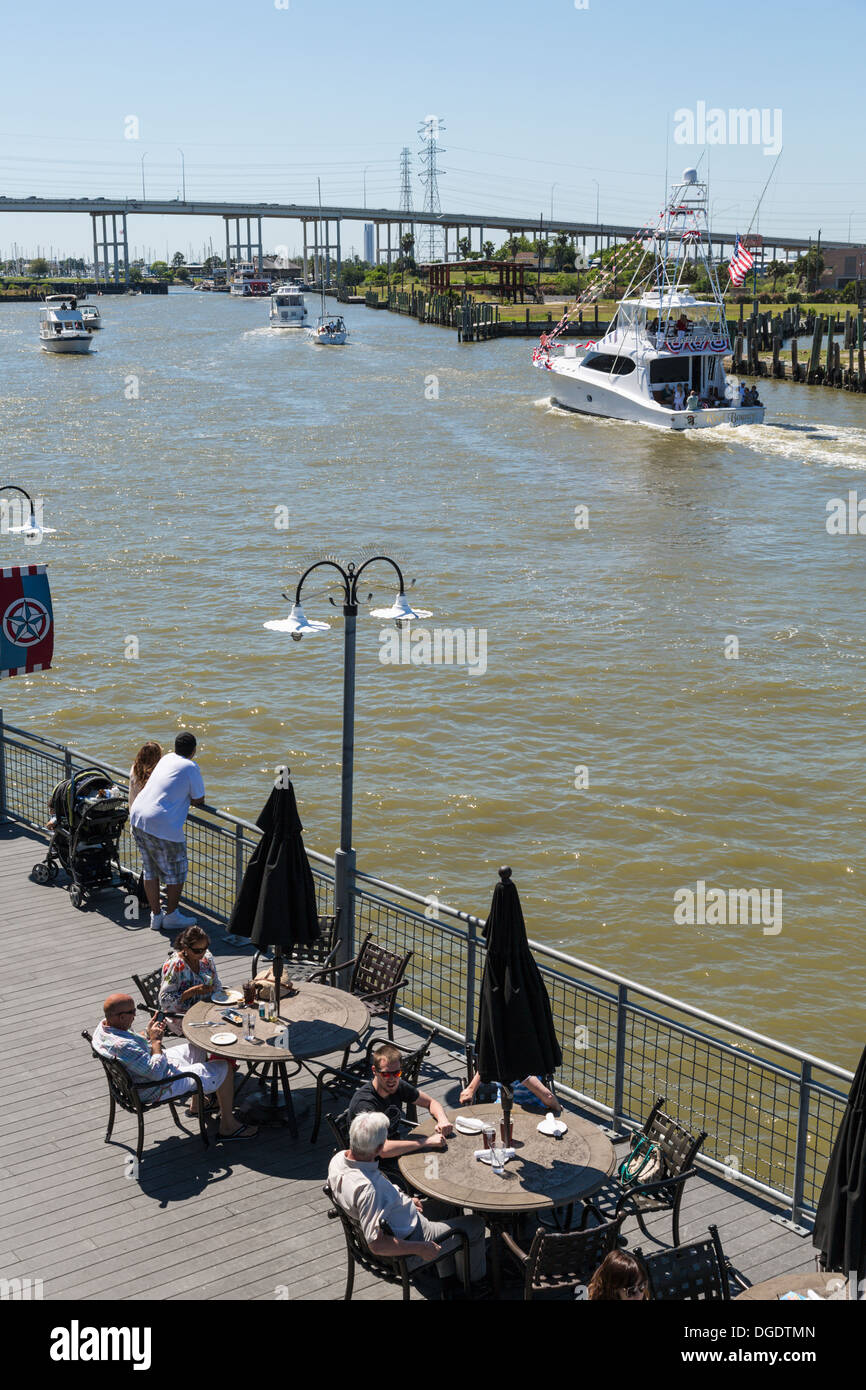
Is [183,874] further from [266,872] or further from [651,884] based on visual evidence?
[651,884]

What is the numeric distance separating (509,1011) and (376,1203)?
1.29 meters

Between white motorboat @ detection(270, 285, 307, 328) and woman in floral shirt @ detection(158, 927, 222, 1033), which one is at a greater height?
white motorboat @ detection(270, 285, 307, 328)

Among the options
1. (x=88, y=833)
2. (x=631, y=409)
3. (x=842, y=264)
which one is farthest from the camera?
(x=842, y=264)

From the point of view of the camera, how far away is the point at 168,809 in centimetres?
1183

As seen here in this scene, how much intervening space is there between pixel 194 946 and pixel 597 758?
12.9 m

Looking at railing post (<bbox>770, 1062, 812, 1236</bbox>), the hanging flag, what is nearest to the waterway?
the hanging flag

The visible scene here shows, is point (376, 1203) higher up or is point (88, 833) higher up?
point (88, 833)

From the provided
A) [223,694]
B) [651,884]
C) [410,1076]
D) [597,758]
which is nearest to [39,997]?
[410,1076]

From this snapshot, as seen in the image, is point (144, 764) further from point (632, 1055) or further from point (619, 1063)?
point (632, 1055)

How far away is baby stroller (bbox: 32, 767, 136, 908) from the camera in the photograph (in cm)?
1267

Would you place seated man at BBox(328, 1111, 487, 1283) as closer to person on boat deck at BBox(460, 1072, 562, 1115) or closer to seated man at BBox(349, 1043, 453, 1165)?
seated man at BBox(349, 1043, 453, 1165)

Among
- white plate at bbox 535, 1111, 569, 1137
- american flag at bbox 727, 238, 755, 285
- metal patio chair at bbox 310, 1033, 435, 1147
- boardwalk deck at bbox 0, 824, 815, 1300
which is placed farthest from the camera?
american flag at bbox 727, 238, 755, 285

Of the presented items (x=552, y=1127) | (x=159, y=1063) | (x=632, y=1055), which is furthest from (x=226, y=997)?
(x=632, y=1055)

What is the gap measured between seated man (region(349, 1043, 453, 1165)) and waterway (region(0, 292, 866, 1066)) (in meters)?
7.36
